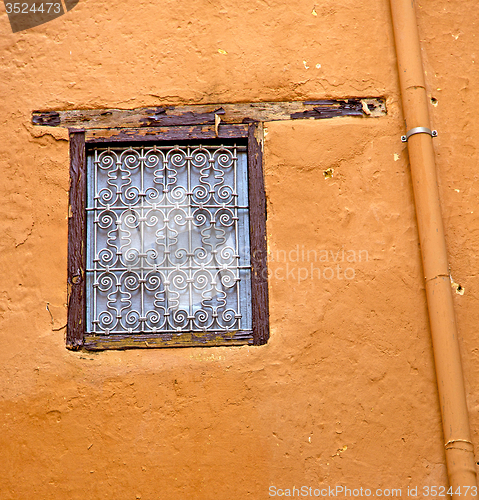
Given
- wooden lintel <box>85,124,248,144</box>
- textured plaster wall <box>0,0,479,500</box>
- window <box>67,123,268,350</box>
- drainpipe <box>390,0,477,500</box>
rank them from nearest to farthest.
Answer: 1. drainpipe <box>390,0,477,500</box>
2. textured plaster wall <box>0,0,479,500</box>
3. window <box>67,123,268,350</box>
4. wooden lintel <box>85,124,248,144</box>

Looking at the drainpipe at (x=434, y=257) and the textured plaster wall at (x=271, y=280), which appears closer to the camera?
the drainpipe at (x=434, y=257)

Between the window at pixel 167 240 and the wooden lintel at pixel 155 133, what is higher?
the wooden lintel at pixel 155 133

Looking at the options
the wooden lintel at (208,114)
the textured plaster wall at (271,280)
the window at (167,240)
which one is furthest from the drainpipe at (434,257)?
the window at (167,240)

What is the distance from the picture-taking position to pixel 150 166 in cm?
335

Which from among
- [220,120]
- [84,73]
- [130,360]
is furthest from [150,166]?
[130,360]

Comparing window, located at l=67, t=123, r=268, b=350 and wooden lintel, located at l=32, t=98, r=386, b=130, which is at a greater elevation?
wooden lintel, located at l=32, t=98, r=386, b=130

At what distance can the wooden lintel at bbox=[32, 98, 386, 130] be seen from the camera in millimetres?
3318

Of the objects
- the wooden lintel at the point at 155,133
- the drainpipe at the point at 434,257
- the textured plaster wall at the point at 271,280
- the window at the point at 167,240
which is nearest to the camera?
the drainpipe at the point at 434,257

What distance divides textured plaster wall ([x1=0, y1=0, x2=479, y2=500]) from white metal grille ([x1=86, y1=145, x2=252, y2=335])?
191 millimetres

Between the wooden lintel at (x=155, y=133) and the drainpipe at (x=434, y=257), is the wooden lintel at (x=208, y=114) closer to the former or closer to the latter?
the wooden lintel at (x=155, y=133)

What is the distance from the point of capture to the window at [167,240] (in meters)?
3.14

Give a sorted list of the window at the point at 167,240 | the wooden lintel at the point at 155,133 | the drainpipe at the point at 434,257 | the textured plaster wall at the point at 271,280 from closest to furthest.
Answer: the drainpipe at the point at 434,257 → the textured plaster wall at the point at 271,280 → the window at the point at 167,240 → the wooden lintel at the point at 155,133

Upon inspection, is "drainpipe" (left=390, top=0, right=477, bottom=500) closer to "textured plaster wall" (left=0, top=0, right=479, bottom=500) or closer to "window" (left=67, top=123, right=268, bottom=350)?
"textured plaster wall" (left=0, top=0, right=479, bottom=500)

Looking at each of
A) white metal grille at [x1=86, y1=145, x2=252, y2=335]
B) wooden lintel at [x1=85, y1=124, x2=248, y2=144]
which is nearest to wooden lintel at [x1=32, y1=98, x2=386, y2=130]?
wooden lintel at [x1=85, y1=124, x2=248, y2=144]
